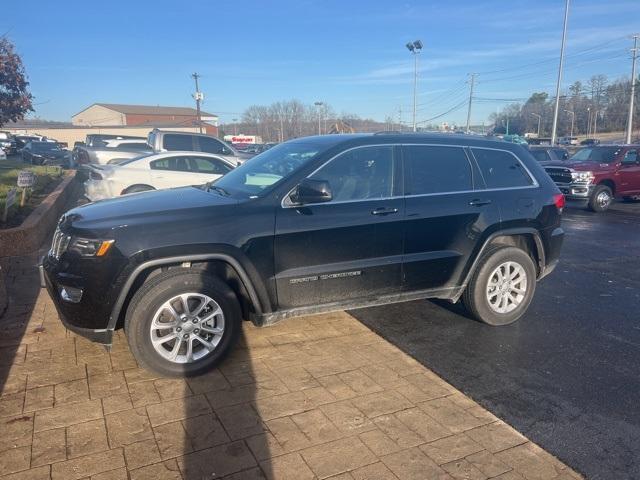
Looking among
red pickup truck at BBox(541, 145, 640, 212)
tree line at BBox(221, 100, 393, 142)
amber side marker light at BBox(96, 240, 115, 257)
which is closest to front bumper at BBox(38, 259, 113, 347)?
amber side marker light at BBox(96, 240, 115, 257)

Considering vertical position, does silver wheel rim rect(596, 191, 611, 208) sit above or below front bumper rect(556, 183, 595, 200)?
below

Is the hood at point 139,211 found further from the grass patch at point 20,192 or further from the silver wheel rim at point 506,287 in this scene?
the grass patch at point 20,192

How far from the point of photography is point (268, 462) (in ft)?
9.11

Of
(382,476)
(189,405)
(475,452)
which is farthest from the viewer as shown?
(189,405)

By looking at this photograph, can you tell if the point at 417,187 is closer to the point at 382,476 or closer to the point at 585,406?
the point at 585,406

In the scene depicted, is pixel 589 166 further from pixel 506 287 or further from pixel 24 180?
pixel 24 180

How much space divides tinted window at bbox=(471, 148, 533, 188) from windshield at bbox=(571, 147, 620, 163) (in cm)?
1132

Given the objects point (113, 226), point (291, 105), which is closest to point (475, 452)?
point (113, 226)

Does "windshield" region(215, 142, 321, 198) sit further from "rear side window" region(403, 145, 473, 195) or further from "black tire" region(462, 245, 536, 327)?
"black tire" region(462, 245, 536, 327)

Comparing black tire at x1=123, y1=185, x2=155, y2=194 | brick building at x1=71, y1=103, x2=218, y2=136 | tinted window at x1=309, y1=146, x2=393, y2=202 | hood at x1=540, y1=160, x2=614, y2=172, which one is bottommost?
black tire at x1=123, y1=185, x2=155, y2=194

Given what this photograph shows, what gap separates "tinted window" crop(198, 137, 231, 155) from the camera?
13.2m

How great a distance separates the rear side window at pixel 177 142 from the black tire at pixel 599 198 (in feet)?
36.9

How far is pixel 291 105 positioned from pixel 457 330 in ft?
253

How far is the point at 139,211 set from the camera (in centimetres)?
372
